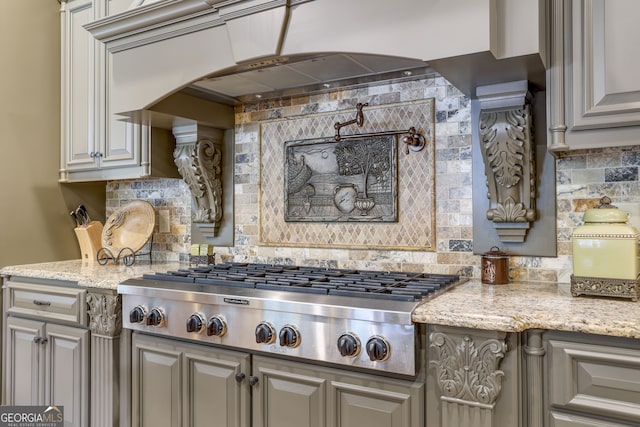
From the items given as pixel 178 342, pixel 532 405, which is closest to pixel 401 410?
pixel 532 405

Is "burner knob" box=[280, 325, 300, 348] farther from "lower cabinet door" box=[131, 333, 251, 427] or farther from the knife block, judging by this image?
the knife block

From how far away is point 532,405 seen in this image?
131 centimetres

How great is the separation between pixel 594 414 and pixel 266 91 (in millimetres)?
1957

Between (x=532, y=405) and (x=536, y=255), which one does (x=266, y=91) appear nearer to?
(x=536, y=255)

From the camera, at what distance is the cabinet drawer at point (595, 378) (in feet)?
3.86

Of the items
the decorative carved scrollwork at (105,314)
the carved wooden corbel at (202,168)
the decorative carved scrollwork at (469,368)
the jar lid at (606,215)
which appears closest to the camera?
the decorative carved scrollwork at (469,368)

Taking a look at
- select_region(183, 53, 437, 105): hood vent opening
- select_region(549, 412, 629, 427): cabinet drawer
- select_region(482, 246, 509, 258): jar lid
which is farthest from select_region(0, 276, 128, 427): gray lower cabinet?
select_region(549, 412, 629, 427): cabinet drawer

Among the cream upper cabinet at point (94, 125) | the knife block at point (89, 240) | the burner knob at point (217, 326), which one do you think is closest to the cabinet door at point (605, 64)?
the burner knob at point (217, 326)

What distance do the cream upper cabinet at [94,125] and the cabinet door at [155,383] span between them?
1.05m

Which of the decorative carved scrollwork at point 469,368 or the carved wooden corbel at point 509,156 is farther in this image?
the carved wooden corbel at point 509,156

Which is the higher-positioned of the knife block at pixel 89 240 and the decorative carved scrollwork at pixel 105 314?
the knife block at pixel 89 240

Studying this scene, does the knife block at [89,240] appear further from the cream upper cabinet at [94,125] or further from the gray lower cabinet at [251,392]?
the gray lower cabinet at [251,392]

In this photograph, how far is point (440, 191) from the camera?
204cm

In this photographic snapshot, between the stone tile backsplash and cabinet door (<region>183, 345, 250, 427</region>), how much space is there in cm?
77
